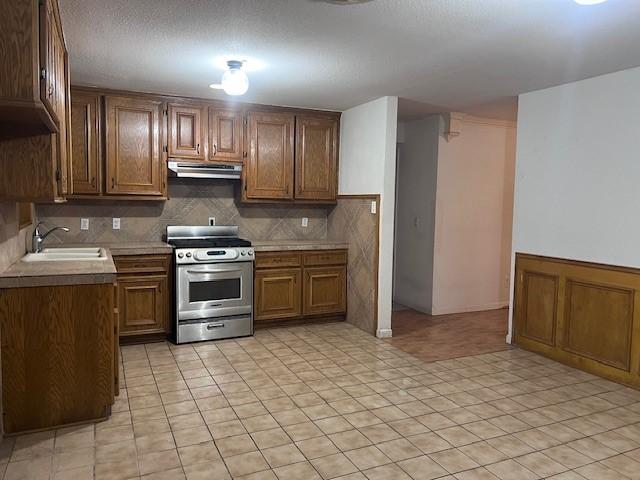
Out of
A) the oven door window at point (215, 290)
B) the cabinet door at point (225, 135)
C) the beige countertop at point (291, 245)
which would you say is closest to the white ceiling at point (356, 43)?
the cabinet door at point (225, 135)

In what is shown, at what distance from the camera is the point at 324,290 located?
5.11m

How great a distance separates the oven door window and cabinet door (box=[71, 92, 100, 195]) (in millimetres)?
1240

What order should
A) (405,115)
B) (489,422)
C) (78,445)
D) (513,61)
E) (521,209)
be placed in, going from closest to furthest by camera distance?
1. (78,445)
2. (489,422)
3. (513,61)
4. (521,209)
5. (405,115)

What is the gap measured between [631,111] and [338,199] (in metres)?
2.80

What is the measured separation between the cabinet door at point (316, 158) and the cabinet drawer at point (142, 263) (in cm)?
155

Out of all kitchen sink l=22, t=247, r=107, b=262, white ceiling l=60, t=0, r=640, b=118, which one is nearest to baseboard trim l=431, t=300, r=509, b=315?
white ceiling l=60, t=0, r=640, b=118

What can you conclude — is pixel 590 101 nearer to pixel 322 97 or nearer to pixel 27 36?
pixel 322 97

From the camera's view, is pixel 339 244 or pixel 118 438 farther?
pixel 339 244

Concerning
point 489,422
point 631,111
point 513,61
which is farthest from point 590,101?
point 489,422

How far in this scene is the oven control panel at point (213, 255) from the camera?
432 cm

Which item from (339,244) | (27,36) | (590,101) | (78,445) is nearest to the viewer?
(27,36)

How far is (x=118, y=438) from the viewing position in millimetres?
2627

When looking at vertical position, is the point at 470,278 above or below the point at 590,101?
below

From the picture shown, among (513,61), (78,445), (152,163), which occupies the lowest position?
(78,445)
